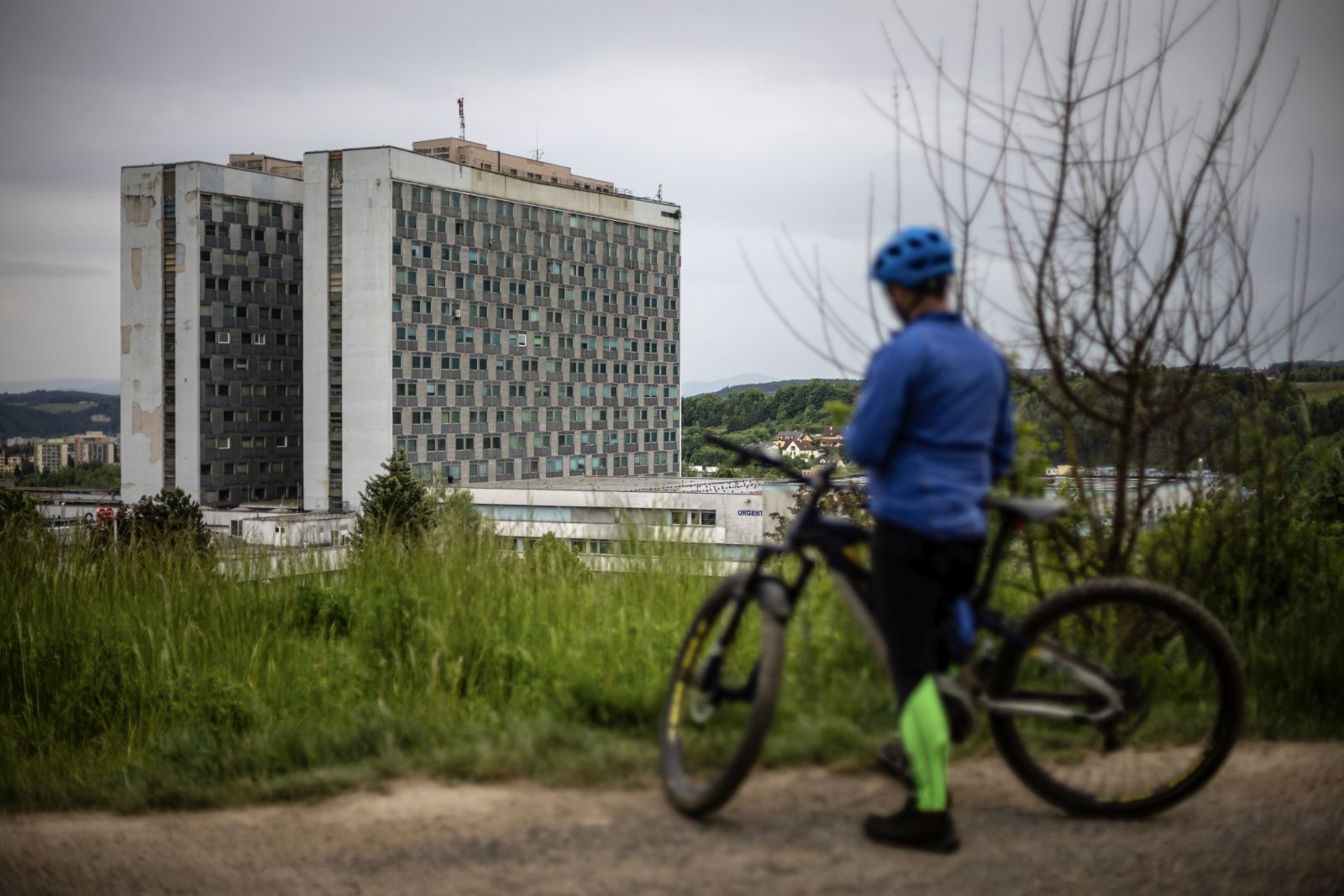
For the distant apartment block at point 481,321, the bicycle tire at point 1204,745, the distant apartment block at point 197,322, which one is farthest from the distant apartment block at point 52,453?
the bicycle tire at point 1204,745

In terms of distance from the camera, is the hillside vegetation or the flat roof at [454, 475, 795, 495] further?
the hillside vegetation

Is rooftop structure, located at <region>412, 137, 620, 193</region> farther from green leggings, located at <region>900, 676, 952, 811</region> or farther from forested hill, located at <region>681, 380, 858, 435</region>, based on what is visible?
green leggings, located at <region>900, 676, 952, 811</region>

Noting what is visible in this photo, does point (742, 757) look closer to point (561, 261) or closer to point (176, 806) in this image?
point (176, 806)

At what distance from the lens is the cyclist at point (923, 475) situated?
364cm

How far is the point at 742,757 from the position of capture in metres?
3.95

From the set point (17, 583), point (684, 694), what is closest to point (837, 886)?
point (684, 694)

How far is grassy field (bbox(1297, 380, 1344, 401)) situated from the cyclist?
4.39 metres

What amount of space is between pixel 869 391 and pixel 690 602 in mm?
3499

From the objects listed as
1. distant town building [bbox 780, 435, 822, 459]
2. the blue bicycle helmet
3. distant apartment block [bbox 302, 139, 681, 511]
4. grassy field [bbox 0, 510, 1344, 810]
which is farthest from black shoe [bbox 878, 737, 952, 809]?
distant apartment block [bbox 302, 139, 681, 511]

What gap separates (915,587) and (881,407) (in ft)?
1.87

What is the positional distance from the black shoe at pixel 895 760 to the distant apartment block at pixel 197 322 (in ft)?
323

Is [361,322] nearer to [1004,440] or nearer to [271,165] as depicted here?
[271,165]

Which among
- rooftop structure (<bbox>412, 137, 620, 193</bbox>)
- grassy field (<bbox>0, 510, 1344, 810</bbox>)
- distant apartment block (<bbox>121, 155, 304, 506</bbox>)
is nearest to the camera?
grassy field (<bbox>0, 510, 1344, 810</bbox>)

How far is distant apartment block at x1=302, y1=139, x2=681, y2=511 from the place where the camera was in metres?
90.9
